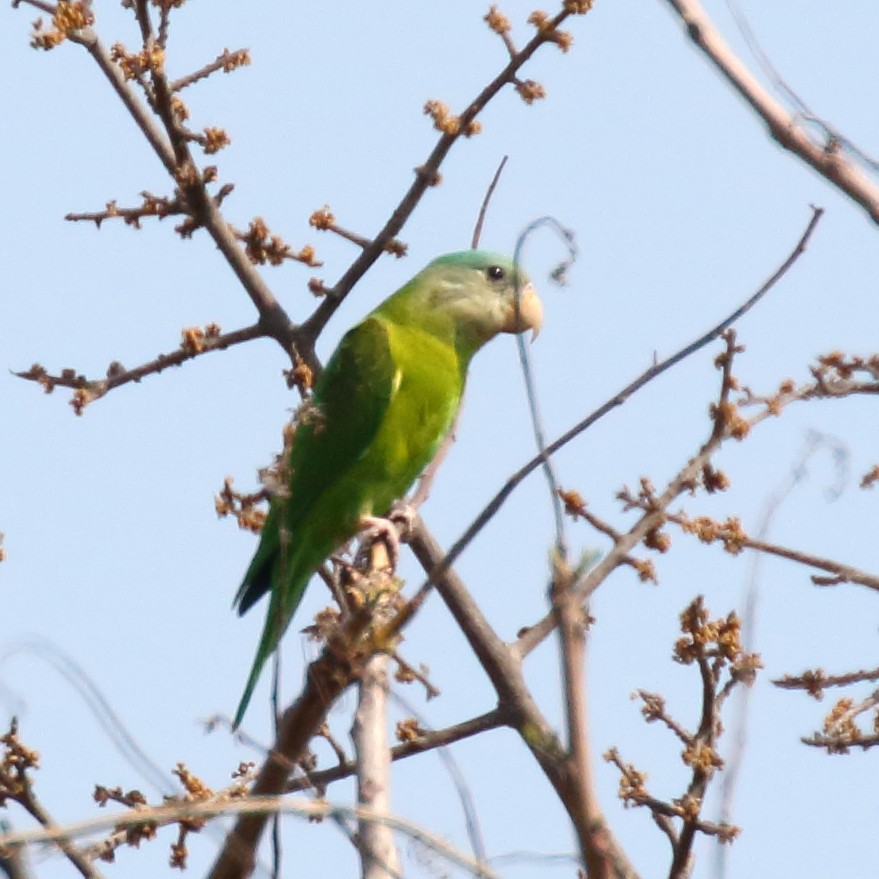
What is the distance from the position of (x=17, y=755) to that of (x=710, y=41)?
250 centimetres

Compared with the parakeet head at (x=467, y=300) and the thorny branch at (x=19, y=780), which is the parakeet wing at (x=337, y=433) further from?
the thorny branch at (x=19, y=780)

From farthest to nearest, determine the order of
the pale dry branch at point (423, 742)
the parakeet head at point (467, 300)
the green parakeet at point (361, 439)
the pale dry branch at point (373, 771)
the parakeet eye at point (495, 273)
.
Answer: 1. the parakeet eye at point (495, 273)
2. the parakeet head at point (467, 300)
3. the green parakeet at point (361, 439)
4. the pale dry branch at point (423, 742)
5. the pale dry branch at point (373, 771)

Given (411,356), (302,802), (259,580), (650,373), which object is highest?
(411,356)

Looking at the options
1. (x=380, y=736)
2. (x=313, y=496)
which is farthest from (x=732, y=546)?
(x=313, y=496)

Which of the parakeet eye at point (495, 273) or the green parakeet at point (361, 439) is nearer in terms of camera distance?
the green parakeet at point (361, 439)

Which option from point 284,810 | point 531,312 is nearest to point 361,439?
point 531,312

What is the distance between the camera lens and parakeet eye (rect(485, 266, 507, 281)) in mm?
6395

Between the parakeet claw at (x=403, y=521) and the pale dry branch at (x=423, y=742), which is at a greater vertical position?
the parakeet claw at (x=403, y=521)

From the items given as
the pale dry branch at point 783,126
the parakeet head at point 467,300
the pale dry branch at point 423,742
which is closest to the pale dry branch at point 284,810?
the pale dry branch at point 783,126

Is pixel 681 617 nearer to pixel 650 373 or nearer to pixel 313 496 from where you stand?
pixel 650 373

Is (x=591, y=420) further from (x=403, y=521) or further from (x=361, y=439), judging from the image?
(x=361, y=439)

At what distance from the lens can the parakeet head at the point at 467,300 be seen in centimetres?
627

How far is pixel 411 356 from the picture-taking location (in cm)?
600

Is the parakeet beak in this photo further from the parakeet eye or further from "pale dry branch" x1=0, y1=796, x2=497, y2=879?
"pale dry branch" x1=0, y1=796, x2=497, y2=879
